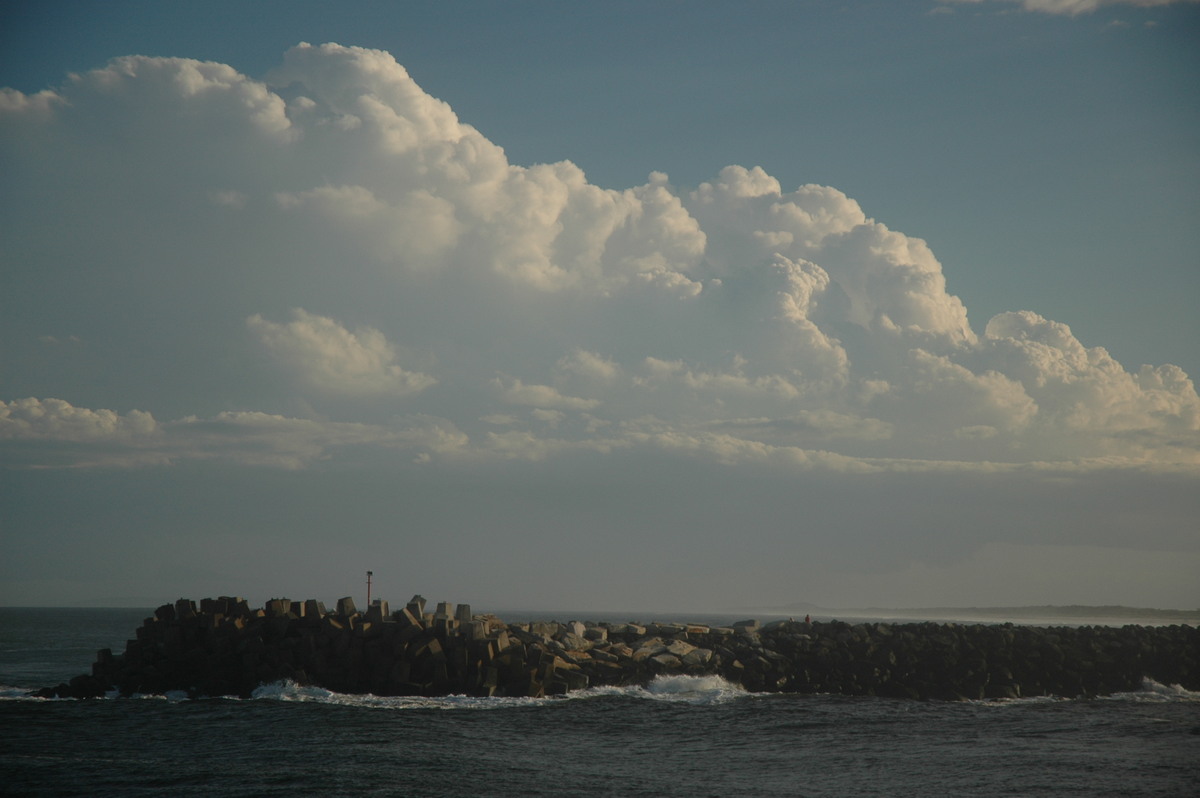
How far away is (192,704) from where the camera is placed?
94.9ft

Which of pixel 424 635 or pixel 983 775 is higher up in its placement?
pixel 424 635

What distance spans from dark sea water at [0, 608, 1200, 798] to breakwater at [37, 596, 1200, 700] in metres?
0.91

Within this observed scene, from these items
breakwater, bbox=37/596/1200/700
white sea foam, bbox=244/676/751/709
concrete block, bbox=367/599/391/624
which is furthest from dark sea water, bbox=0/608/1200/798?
concrete block, bbox=367/599/391/624

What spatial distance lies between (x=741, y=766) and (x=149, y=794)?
41.1 ft

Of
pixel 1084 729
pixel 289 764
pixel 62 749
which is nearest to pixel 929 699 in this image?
pixel 1084 729

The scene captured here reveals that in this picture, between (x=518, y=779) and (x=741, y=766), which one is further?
(x=741, y=766)

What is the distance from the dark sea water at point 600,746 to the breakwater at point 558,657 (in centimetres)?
91

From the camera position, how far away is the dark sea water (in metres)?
19.0

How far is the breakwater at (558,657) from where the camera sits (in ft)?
99.7

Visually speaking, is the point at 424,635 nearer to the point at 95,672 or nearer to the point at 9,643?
the point at 95,672

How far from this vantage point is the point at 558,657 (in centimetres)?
3203

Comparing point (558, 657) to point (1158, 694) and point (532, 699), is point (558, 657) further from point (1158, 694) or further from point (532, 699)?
point (1158, 694)

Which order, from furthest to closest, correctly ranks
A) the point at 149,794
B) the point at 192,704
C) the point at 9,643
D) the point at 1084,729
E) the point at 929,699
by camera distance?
the point at 9,643
the point at 929,699
the point at 192,704
the point at 1084,729
the point at 149,794

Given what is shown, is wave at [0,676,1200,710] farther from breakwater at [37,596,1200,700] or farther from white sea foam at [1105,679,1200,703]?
breakwater at [37,596,1200,700]
